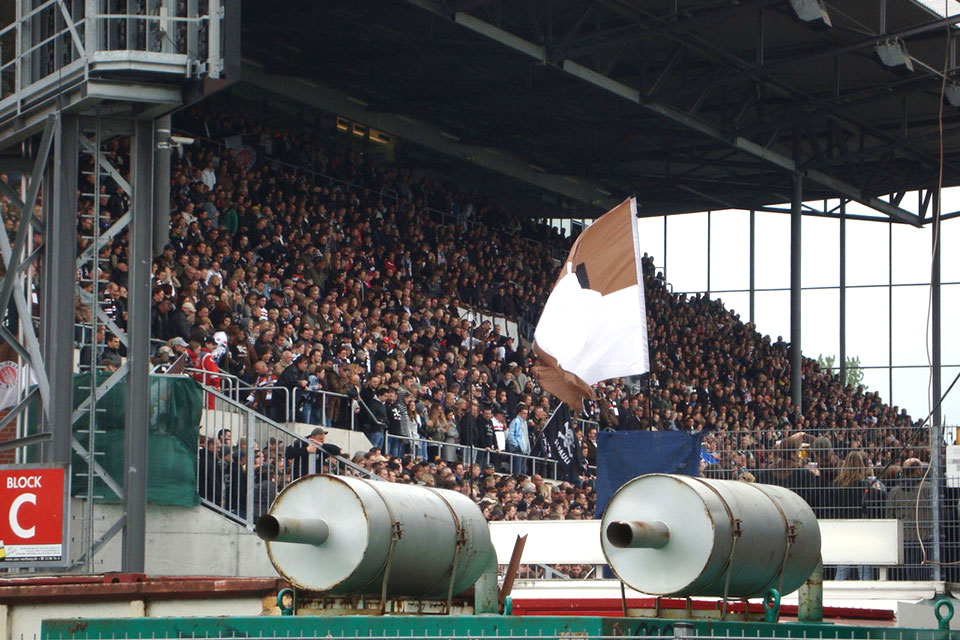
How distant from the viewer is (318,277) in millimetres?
28062

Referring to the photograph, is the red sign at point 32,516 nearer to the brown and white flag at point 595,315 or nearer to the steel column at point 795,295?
the brown and white flag at point 595,315

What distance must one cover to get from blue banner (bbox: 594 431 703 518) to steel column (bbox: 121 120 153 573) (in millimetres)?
5417

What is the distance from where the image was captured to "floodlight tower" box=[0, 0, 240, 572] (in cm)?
1628

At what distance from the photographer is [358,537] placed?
839cm

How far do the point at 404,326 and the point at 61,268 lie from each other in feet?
39.1

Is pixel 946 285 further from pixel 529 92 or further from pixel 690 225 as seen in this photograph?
pixel 529 92

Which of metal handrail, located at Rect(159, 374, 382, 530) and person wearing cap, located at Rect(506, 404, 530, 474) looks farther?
person wearing cap, located at Rect(506, 404, 530, 474)

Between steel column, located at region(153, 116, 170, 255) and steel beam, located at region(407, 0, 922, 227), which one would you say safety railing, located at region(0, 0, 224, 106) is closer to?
steel column, located at region(153, 116, 170, 255)

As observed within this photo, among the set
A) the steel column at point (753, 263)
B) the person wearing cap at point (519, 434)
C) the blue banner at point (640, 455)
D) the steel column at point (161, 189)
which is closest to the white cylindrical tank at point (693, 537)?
the blue banner at point (640, 455)

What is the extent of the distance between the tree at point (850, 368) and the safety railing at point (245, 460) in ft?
110

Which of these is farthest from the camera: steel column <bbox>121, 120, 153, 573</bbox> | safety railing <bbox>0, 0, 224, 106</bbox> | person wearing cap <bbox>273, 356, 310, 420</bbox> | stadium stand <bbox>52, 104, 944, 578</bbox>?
person wearing cap <bbox>273, 356, 310, 420</bbox>

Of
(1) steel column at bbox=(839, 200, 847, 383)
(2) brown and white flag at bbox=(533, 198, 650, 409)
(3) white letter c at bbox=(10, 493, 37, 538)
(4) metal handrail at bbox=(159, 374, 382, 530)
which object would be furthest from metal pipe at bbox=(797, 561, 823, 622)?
(1) steel column at bbox=(839, 200, 847, 383)

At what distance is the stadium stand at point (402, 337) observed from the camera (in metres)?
18.7

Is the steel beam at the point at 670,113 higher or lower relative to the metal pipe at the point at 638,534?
higher
